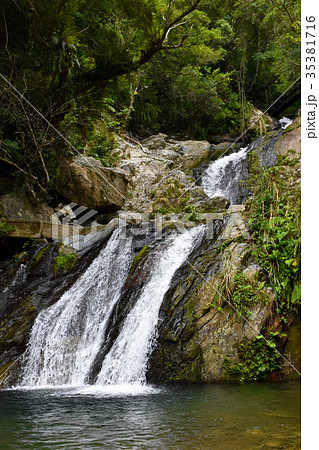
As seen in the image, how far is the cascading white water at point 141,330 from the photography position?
20.6ft

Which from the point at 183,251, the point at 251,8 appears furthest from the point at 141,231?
the point at 251,8

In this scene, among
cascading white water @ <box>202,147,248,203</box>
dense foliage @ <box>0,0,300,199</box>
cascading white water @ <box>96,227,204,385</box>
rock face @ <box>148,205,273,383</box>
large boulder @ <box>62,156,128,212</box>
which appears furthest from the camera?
cascading white water @ <box>202,147,248,203</box>

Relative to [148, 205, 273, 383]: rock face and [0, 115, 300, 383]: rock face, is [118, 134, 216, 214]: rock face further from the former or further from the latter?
[148, 205, 273, 383]: rock face

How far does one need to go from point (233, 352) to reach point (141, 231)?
4.45 metres

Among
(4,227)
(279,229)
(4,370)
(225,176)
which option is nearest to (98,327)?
(4,370)

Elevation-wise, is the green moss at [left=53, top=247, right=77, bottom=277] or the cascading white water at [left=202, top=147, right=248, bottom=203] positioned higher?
the cascading white water at [left=202, top=147, right=248, bottom=203]

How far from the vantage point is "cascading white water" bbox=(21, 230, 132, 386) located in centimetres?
679

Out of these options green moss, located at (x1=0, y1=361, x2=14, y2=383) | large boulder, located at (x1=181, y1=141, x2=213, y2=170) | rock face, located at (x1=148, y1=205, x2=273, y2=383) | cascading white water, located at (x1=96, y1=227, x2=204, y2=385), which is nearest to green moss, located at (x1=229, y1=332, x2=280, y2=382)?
rock face, located at (x1=148, y1=205, x2=273, y2=383)

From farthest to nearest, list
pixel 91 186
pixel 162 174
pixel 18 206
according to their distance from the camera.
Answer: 1. pixel 162 174
2. pixel 91 186
3. pixel 18 206

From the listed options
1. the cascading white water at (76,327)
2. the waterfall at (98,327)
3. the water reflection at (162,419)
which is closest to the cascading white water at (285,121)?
the waterfall at (98,327)

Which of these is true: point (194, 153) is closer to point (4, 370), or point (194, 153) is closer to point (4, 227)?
point (4, 227)

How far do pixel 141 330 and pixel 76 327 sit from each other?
154 centimetres

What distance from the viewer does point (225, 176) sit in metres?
14.6

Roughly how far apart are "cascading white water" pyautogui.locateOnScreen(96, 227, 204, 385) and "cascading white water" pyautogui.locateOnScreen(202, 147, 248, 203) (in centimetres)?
585
